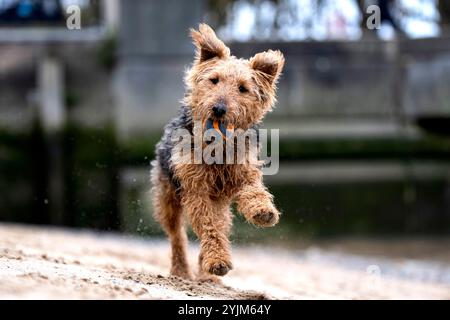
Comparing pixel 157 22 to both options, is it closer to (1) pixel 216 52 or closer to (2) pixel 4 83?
(2) pixel 4 83

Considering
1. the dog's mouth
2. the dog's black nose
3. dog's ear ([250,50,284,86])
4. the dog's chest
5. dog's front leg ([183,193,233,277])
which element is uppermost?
dog's ear ([250,50,284,86])

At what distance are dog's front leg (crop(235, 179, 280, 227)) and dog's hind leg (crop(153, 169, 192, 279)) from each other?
88cm

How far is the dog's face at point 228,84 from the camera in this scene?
517cm

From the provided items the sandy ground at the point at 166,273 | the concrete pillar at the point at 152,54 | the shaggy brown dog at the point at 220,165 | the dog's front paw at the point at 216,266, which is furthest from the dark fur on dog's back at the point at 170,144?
the concrete pillar at the point at 152,54

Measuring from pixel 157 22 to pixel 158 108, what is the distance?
137 cm

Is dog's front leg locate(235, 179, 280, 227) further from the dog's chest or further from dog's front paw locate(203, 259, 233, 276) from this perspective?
dog's front paw locate(203, 259, 233, 276)

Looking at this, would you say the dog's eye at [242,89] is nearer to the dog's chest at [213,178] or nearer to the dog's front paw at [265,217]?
the dog's chest at [213,178]

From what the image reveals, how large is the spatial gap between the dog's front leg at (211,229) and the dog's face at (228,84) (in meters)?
0.59

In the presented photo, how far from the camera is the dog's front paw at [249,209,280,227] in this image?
5.01 meters

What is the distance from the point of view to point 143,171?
38.0ft

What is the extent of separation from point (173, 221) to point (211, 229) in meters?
1.08

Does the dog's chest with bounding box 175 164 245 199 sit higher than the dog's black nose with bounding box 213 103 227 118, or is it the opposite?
the dog's black nose with bounding box 213 103 227 118

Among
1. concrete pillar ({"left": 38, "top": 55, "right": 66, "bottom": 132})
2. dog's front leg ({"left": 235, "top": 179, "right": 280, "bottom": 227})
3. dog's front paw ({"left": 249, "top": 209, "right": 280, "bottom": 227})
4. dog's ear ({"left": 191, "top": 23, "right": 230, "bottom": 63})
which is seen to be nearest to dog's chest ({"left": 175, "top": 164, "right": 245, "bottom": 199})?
dog's front leg ({"left": 235, "top": 179, "right": 280, "bottom": 227})

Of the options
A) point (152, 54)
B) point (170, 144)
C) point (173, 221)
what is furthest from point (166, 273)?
point (152, 54)
